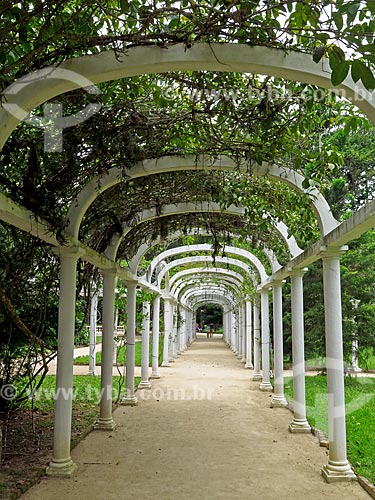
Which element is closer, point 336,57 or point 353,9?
point 353,9

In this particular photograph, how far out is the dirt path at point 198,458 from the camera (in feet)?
15.8

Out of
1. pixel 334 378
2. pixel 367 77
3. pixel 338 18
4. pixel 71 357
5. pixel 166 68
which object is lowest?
pixel 334 378

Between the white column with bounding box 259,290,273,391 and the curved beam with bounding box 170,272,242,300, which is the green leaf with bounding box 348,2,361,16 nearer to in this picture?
the white column with bounding box 259,290,273,391

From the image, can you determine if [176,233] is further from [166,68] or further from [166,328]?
[166,328]

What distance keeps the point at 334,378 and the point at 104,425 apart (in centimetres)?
356

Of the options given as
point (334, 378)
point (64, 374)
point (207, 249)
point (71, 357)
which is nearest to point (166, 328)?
point (207, 249)

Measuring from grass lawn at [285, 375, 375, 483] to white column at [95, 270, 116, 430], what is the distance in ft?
9.88

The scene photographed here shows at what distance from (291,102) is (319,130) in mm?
637

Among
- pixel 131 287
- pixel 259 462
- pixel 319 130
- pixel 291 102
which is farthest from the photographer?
pixel 131 287

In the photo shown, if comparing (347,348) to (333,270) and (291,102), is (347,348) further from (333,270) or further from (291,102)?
(291,102)

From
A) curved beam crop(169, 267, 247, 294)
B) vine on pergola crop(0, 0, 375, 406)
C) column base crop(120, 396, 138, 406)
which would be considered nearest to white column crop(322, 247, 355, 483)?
vine on pergola crop(0, 0, 375, 406)

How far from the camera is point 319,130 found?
4.67 meters

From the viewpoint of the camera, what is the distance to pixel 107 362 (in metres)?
7.36

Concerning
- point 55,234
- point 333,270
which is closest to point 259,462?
point 333,270
